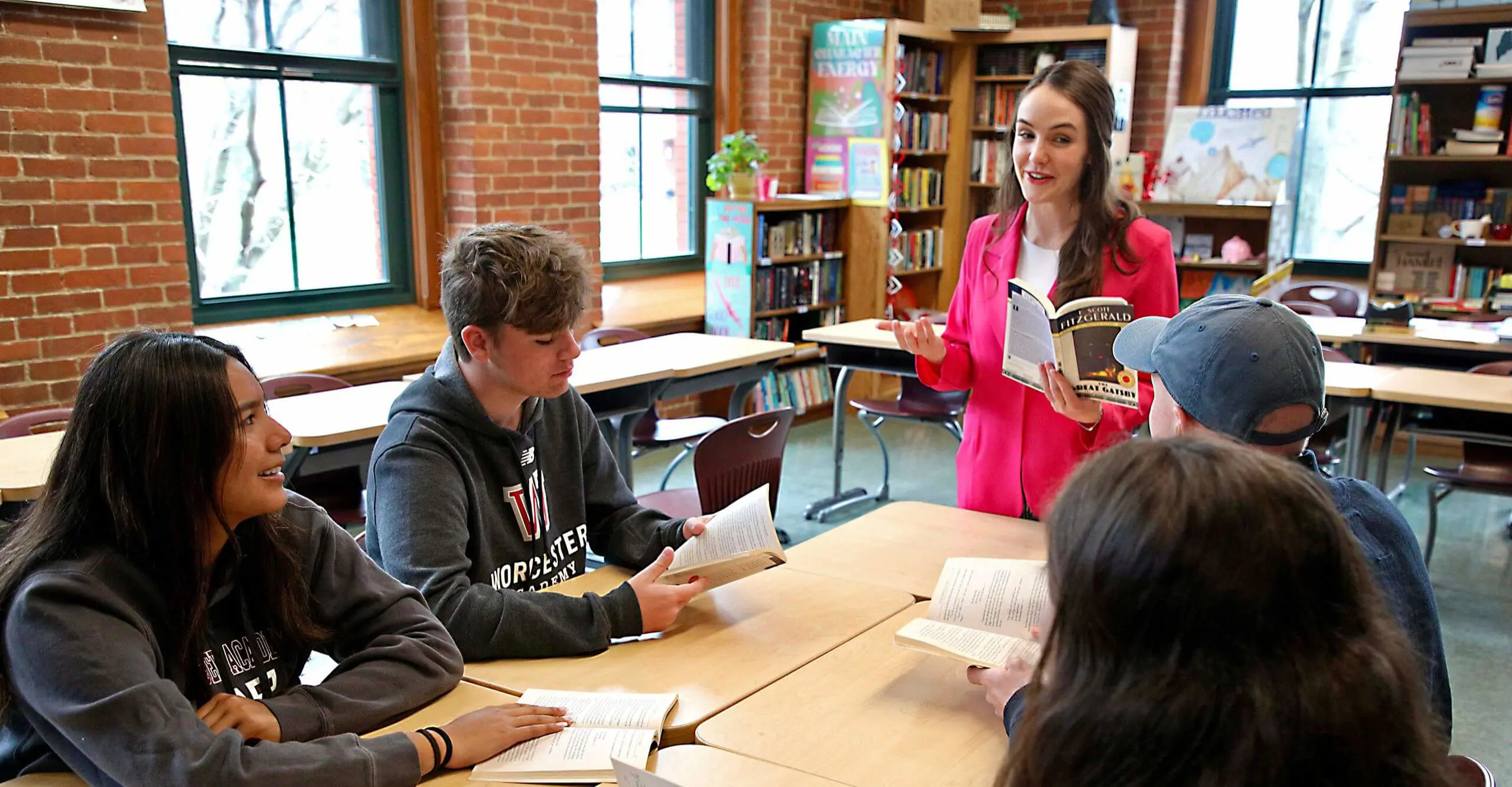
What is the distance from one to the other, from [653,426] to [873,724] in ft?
9.90

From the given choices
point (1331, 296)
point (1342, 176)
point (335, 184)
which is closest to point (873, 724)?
point (335, 184)

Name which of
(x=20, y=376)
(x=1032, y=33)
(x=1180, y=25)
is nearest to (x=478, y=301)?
(x=20, y=376)

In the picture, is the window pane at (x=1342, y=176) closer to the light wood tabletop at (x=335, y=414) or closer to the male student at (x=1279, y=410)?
the light wood tabletop at (x=335, y=414)

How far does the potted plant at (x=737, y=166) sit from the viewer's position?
566 centimetres

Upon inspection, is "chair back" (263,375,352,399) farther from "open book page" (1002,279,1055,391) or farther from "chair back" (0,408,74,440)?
"open book page" (1002,279,1055,391)

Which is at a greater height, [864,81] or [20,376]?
[864,81]

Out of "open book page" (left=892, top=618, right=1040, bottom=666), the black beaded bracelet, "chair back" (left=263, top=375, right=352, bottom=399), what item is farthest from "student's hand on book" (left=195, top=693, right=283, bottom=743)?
"chair back" (left=263, top=375, right=352, bottom=399)

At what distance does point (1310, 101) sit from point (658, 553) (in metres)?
5.89

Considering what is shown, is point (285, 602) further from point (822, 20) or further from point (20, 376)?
point (822, 20)

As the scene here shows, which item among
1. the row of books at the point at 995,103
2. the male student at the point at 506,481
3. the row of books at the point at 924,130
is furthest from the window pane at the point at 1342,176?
the male student at the point at 506,481

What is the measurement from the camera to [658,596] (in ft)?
5.65

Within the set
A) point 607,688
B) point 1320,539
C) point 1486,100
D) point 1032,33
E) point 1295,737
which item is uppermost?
point 1032,33

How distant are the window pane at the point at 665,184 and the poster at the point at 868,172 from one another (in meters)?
0.90

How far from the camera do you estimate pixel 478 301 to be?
1.81m
